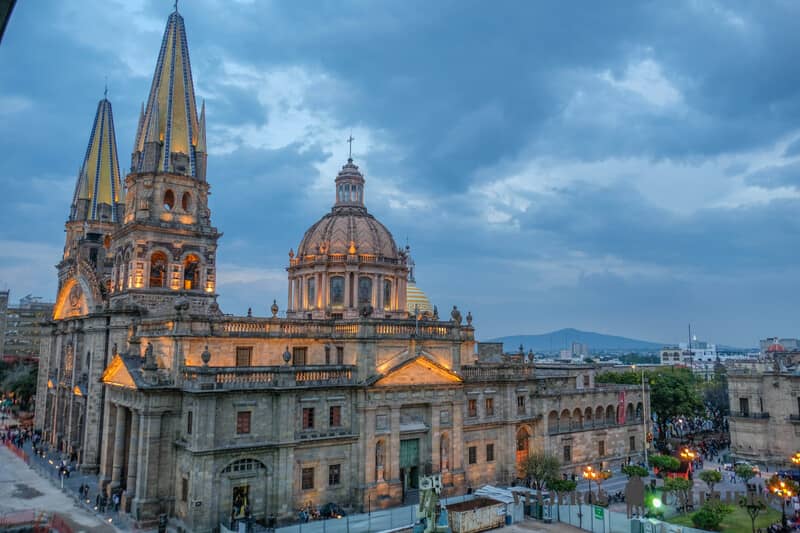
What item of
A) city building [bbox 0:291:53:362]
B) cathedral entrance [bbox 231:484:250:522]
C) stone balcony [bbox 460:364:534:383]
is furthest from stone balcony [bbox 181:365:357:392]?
city building [bbox 0:291:53:362]

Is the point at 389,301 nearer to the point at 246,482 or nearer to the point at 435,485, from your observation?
the point at 246,482

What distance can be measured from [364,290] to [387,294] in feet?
8.52

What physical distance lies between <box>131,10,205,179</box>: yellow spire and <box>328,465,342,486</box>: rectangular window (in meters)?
28.6

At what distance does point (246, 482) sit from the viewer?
36188 mm

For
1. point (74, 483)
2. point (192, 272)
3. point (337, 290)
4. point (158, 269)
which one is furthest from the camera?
point (337, 290)

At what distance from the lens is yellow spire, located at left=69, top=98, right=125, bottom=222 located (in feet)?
234

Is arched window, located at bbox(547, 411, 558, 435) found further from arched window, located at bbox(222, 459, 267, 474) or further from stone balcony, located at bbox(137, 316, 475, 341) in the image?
arched window, located at bbox(222, 459, 267, 474)

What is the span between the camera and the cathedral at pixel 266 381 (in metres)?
36.8

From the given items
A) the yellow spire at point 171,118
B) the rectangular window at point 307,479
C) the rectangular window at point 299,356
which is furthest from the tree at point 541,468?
the yellow spire at point 171,118

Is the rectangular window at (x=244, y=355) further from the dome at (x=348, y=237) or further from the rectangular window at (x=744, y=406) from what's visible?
the rectangular window at (x=744, y=406)

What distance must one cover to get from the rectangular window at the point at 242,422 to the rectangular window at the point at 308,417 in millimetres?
3818

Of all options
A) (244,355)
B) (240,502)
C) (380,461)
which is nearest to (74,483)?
(244,355)

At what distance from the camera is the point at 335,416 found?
40.4 meters

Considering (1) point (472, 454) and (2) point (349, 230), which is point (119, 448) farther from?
(2) point (349, 230)
